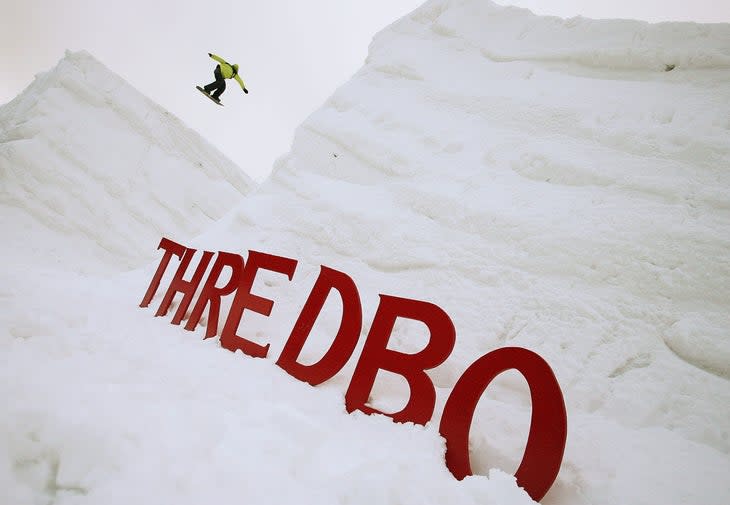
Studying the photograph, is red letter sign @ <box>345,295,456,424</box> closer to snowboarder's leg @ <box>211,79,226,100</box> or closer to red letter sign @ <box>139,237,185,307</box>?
red letter sign @ <box>139,237,185,307</box>

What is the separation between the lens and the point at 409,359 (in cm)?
269

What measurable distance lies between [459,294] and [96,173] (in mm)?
13074

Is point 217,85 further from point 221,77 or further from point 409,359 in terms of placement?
point 409,359

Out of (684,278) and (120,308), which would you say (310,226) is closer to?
(120,308)

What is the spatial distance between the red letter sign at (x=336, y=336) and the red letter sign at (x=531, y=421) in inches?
39.5

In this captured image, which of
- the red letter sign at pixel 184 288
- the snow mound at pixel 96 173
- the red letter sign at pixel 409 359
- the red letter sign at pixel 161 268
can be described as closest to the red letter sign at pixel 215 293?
the red letter sign at pixel 184 288

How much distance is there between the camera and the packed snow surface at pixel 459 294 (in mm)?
1871

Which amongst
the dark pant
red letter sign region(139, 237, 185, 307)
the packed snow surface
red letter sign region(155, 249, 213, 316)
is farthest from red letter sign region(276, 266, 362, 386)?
the dark pant

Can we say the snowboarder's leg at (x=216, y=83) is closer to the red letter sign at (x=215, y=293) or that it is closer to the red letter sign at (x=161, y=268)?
the red letter sign at (x=161, y=268)

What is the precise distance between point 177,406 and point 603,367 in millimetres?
3143

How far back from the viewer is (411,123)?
18.7 feet

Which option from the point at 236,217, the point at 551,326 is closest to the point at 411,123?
the point at 236,217

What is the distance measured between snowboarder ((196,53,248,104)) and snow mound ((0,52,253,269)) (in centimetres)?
559

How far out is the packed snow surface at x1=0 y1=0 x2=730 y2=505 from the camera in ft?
6.14
